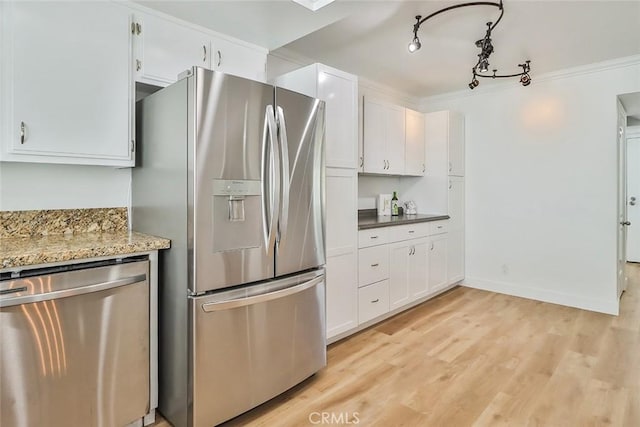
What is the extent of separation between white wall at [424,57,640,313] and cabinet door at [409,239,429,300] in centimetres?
107

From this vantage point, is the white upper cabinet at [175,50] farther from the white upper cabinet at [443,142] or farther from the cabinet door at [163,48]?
the white upper cabinet at [443,142]

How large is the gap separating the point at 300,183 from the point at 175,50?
1.18 meters

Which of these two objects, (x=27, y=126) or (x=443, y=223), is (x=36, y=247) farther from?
(x=443, y=223)

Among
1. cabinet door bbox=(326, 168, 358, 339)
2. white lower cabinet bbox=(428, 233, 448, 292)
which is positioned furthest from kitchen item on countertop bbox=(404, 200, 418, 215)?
cabinet door bbox=(326, 168, 358, 339)

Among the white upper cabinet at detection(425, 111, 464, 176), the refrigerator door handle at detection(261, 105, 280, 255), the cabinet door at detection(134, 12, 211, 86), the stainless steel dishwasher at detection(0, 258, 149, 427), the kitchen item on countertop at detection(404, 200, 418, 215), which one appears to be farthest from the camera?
the kitchen item on countertop at detection(404, 200, 418, 215)

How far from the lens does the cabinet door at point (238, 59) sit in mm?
2393

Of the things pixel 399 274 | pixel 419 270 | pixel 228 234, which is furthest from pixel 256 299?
pixel 419 270

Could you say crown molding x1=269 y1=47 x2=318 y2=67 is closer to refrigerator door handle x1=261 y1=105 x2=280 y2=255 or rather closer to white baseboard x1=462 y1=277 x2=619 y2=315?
refrigerator door handle x1=261 y1=105 x2=280 y2=255

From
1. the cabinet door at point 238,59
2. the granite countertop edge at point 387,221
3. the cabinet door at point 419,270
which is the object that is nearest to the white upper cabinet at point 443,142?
the granite countertop edge at point 387,221

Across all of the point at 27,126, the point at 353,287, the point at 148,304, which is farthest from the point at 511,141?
the point at 27,126

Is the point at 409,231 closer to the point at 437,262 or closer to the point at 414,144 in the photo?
the point at 437,262

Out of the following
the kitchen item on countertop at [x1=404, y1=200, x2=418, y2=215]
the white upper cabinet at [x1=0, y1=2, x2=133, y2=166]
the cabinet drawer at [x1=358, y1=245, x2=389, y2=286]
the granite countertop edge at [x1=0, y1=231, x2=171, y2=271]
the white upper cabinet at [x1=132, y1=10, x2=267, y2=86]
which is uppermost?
the white upper cabinet at [x1=132, y1=10, x2=267, y2=86]

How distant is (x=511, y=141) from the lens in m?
4.05

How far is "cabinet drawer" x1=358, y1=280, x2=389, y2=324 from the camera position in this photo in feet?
9.60
